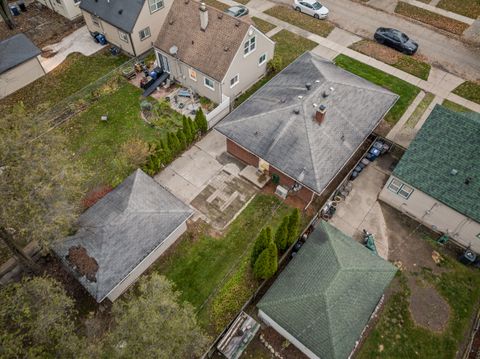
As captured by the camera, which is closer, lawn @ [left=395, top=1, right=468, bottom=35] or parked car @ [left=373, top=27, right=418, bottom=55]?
parked car @ [left=373, top=27, right=418, bottom=55]

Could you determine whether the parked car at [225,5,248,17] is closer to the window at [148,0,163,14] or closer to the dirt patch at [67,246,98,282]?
the window at [148,0,163,14]

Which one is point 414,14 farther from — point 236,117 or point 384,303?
point 384,303

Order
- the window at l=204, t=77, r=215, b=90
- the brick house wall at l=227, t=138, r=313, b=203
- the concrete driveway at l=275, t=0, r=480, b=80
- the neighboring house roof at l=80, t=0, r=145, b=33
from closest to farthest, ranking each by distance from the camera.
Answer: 1. the brick house wall at l=227, t=138, r=313, b=203
2. the window at l=204, t=77, r=215, b=90
3. the neighboring house roof at l=80, t=0, r=145, b=33
4. the concrete driveway at l=275, t=0, r=480, b=80

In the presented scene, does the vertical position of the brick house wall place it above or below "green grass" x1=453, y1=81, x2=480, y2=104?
below

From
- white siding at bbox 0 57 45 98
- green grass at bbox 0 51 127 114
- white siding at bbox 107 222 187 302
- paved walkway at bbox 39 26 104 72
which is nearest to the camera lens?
white siding at bbox 107 222 187 302

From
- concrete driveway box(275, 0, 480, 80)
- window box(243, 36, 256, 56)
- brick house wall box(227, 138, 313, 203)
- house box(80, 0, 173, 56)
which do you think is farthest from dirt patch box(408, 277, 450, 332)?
house box(80, 0, 173, 56)

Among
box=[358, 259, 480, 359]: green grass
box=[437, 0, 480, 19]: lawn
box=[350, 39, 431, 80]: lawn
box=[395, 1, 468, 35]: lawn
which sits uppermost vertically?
box=[437, 0, 480, 19]: lawn

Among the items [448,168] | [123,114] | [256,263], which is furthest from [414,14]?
[256,263]
